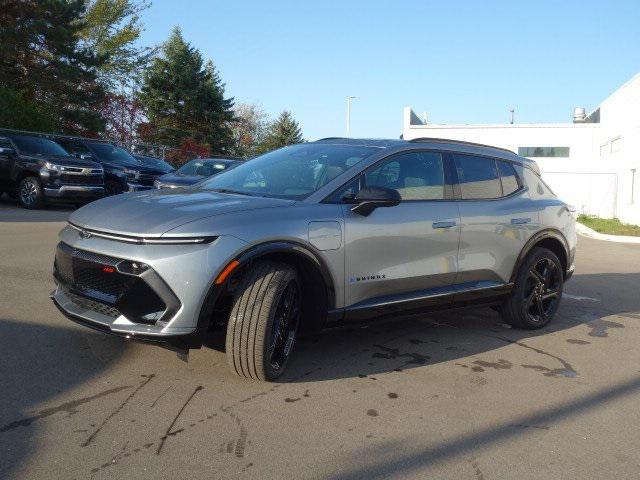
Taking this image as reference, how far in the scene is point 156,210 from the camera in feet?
12.6

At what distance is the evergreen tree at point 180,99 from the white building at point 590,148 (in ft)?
48.9

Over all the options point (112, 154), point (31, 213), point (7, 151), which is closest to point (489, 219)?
point (31, 213)

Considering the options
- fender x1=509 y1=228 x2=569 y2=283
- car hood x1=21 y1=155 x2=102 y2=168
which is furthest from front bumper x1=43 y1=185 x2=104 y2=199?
fender x1=509 y1=228 x2=569 y2=283

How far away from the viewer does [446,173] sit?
17.0 feet

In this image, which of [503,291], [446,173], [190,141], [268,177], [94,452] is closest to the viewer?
[94,452]

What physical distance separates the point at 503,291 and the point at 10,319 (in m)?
4.18

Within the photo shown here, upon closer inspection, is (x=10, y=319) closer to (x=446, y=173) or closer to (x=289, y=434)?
(x=289, y=434)

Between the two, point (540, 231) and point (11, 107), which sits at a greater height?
point (11, 107)

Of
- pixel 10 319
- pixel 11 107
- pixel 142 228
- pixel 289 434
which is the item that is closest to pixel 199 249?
pixel 142 228

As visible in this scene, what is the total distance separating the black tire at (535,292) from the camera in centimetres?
571

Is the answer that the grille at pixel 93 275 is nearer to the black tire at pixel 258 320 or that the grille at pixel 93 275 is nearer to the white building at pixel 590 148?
the black tire at pixel 258 320

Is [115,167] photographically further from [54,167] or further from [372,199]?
[372,199]

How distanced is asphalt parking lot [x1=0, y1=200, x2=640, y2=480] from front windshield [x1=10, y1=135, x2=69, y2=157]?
10.1 meters

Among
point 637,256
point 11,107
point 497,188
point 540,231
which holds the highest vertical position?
point 11,107
